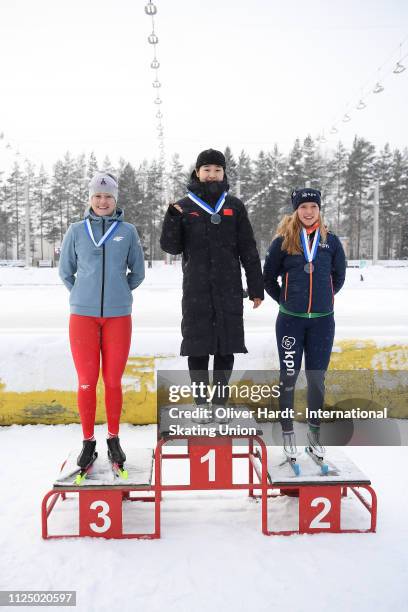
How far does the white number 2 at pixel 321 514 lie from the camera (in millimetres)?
3549

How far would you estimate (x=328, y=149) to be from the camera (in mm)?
69500

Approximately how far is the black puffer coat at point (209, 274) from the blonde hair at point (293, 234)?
0.27 m

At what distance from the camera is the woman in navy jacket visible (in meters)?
3.66

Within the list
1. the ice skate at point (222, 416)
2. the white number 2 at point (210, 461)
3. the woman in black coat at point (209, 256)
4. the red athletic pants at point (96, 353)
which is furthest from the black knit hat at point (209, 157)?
the white number 2 at point (210, 461)

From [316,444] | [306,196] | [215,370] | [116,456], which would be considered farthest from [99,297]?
[316,444]

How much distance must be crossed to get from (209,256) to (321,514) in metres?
1.96

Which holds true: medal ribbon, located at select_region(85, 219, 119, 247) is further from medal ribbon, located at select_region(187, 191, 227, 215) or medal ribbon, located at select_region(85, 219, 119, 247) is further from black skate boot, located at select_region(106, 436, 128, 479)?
black skate boot, located at select_region(106, 436, 128, 479)

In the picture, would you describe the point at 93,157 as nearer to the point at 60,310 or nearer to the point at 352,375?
the point at 60,310

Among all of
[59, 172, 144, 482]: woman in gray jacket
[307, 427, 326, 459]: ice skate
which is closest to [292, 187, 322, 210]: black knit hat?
[59, 172, 144, 482]: woman in gray jacket

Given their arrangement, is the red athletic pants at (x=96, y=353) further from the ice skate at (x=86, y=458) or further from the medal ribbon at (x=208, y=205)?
the medal ribbon at (x=208, y=205)

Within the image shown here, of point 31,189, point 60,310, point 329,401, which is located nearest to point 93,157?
point 31,189

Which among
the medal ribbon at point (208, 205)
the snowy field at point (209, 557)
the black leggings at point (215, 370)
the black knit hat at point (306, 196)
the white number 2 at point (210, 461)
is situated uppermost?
the black knit hat at point (306, 196)

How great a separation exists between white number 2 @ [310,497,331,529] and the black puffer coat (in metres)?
1.17

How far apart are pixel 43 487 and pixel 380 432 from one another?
353cm
